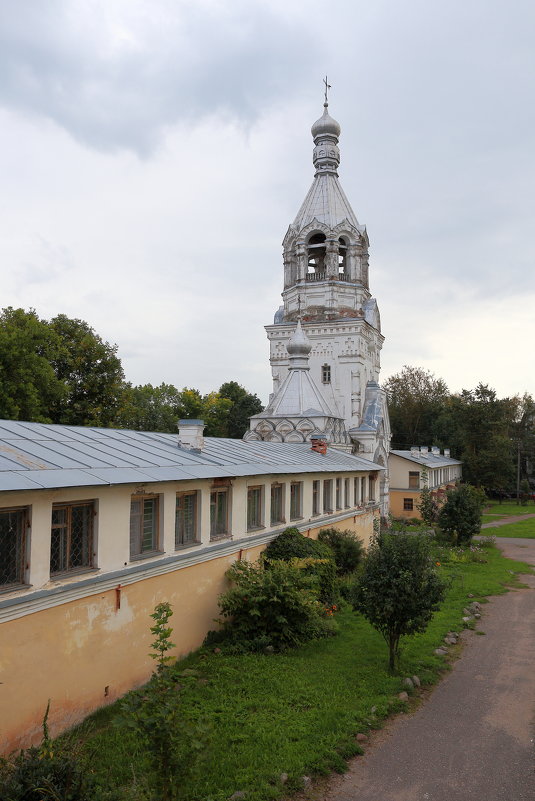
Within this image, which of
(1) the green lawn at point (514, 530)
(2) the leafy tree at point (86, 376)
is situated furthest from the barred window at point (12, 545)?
(1) the green lawn at point (514, 530)

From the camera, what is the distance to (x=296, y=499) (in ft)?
59.3

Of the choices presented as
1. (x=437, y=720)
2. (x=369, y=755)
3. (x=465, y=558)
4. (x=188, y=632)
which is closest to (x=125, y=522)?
(x=188, y=632)

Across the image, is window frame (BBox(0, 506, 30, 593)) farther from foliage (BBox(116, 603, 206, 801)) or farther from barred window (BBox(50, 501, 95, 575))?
foliage (BBox(116, 603, 206, 801))

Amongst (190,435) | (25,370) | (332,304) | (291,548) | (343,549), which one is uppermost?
(332,304)

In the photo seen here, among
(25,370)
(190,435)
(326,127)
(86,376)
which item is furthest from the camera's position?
(326,127)

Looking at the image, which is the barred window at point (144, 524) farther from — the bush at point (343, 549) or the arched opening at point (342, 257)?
the arched opening at point (342, 257)

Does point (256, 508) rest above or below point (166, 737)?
above

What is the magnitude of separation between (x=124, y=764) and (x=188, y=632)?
172 inches

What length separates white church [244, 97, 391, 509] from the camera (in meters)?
37.6

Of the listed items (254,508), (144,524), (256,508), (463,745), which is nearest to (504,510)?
(256,508)

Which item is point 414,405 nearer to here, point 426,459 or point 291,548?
point 426,459

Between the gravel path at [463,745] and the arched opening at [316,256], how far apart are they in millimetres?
30791

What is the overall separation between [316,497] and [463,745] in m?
11.0

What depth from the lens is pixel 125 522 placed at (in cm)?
1028
